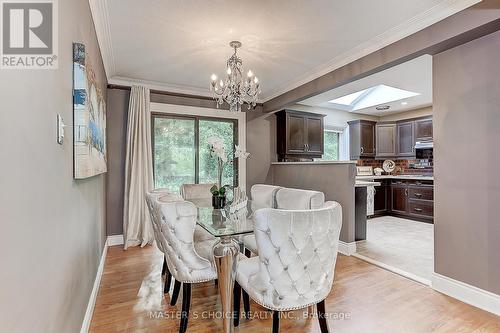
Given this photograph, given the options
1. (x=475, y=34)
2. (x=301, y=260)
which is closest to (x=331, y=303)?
(x=301, y=260)

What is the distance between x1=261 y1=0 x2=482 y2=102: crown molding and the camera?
211cm

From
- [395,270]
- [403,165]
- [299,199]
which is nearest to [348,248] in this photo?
[395,270]

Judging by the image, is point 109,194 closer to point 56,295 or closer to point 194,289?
point 194,289

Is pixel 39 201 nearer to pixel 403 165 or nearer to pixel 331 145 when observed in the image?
pixel 331 145

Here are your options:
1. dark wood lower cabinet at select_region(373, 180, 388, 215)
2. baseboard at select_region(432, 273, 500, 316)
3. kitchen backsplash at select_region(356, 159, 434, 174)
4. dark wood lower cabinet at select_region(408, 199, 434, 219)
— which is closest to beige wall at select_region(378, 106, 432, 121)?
kitchen backsplash at select_region(356, 159, 434, 174)

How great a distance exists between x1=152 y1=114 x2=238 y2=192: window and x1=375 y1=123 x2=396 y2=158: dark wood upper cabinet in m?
4.15

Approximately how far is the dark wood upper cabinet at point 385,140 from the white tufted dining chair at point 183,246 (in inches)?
232

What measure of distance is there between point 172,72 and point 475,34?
134 inches

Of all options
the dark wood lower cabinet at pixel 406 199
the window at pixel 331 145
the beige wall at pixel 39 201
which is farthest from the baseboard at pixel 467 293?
the window at pixel 331 145

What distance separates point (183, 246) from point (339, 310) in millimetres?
1410

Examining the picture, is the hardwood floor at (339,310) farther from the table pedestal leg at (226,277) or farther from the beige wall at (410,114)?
the beige wall at (410,114)

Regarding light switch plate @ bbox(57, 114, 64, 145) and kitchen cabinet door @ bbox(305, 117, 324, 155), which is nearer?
light switch plate @ bbox(57, 114, 64, 145)

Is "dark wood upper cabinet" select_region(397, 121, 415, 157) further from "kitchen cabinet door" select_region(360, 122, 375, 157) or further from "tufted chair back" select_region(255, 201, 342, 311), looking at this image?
"tufted chair back" select_region(255, 201, 342, 311)

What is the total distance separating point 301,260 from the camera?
147cm
